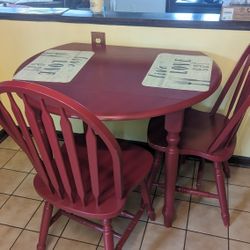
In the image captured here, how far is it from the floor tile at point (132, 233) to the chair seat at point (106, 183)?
42 cm

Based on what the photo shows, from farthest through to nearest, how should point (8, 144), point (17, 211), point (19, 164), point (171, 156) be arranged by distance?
point (8, 144), point (19, 164), point (17, 211), point (171, 156)

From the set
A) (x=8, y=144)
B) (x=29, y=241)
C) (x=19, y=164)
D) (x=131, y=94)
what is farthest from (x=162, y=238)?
(x=8, y=144)

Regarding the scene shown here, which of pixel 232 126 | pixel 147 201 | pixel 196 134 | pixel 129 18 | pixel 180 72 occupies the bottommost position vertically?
pixel 147 201

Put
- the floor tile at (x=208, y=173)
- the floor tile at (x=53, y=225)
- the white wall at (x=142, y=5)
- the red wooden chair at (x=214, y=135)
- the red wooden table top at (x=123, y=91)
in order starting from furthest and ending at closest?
the white wall at (x=142, y=5), the floor tile at (x=208, y=173), the floor tile at (x=53, y=225), the red wooden chair at (x=214, y=135), the red wooden table top at (x=123, y=91)

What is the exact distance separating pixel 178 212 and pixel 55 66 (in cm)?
101

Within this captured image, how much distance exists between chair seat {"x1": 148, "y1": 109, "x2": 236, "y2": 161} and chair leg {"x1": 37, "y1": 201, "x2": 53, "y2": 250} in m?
0.56

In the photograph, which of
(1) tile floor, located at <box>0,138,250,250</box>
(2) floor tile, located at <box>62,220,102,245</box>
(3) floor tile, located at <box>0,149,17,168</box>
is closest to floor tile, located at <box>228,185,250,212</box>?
(1) tile floor, located at <box>0,138,250,250</box>

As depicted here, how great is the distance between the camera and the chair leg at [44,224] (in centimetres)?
136

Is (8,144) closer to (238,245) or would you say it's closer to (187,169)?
(187,169)

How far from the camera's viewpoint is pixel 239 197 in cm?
173

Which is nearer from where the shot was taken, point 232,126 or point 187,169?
point 232,126

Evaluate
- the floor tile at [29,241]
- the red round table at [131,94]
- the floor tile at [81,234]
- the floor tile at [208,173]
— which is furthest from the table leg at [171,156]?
the floor tile at [29,241]

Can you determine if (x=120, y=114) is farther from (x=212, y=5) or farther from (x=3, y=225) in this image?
(x=212, y=5)

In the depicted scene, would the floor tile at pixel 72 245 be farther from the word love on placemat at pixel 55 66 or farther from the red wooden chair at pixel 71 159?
the word love on placemat at pixel 55 66
